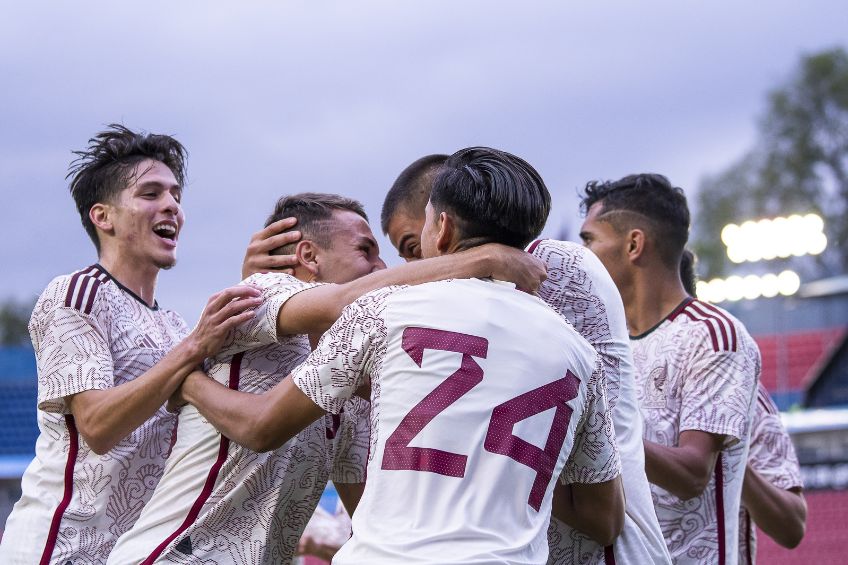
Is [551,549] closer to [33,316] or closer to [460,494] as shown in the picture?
[460,494]

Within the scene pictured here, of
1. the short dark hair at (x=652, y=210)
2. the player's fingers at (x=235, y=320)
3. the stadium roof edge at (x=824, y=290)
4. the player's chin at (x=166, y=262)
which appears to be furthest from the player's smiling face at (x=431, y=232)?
the stadium roof edge at (x=824, y=290)

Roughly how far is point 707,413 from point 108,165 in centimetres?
273

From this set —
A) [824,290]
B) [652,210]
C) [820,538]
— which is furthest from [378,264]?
[824,290]

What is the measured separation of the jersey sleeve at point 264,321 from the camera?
354 centimetres

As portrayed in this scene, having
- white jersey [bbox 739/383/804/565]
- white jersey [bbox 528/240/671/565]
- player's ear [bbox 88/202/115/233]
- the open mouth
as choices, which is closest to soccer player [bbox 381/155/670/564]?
white jersey [bbox 528/240/671/565]

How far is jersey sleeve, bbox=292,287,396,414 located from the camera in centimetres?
296

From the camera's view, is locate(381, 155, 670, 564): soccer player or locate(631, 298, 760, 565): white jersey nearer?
locate(381, 155, 670, 564): soccer player

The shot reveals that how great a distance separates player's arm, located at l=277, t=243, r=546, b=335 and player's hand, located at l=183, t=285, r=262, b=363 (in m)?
0.12

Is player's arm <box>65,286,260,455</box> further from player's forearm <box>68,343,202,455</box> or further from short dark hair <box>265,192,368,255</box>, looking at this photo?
short dark hair <box>265,192,368,255</box>

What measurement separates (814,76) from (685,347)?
48.0 metres

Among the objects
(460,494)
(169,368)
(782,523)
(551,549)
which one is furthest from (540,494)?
(782,523)

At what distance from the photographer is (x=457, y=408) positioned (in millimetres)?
2789

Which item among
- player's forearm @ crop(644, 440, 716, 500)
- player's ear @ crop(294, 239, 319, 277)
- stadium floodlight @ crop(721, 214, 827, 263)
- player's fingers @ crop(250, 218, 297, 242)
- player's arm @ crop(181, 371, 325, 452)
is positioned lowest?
player's forearm @ crop(644, 440, 716, 500)

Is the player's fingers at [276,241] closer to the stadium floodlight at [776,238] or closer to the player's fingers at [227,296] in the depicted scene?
the player's fingers at [227,296]
